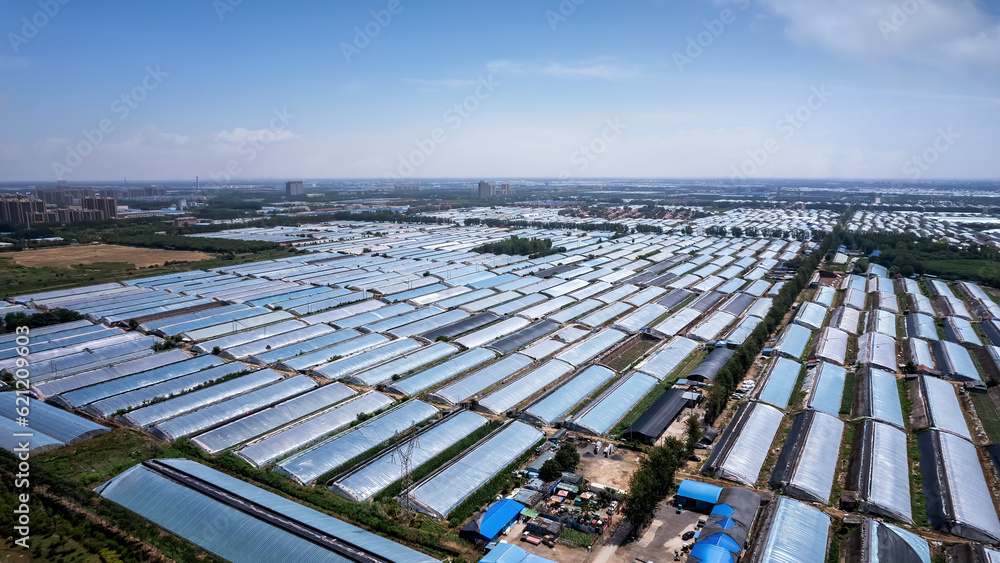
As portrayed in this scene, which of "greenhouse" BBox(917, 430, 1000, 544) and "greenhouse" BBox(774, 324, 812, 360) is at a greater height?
"greenhouse" BBox(774, 324, 812, 360)

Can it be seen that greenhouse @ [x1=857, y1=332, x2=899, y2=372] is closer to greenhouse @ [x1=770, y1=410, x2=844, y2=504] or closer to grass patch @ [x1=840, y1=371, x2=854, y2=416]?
grass patch @ [x1=840, y1=371, x2=854, y2=416]

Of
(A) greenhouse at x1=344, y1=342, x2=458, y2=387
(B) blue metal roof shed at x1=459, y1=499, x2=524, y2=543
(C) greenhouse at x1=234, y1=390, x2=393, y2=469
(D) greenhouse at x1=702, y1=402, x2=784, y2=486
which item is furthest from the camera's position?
(A) greenhouse at x1=344, y1=342, x2=458, y2=387

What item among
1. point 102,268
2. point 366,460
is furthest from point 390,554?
point 102,268

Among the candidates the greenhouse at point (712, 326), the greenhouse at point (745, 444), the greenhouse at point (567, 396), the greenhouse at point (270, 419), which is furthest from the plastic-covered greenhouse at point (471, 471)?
the greenhouse at point (712, 326)

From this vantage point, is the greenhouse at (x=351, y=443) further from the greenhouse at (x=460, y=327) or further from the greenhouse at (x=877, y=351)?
the greenhouse at (x=877, y=351)

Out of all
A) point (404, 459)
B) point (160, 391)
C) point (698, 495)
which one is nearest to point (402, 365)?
point (404, 459)

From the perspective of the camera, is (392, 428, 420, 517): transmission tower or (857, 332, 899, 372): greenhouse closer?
(392, 428, 420, 517): transmission tower

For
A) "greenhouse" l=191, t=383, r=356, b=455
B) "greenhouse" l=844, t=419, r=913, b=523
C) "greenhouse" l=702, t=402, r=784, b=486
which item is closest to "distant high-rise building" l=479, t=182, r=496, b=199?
"greenhouse" l=191, t=383, r=356, b=455
